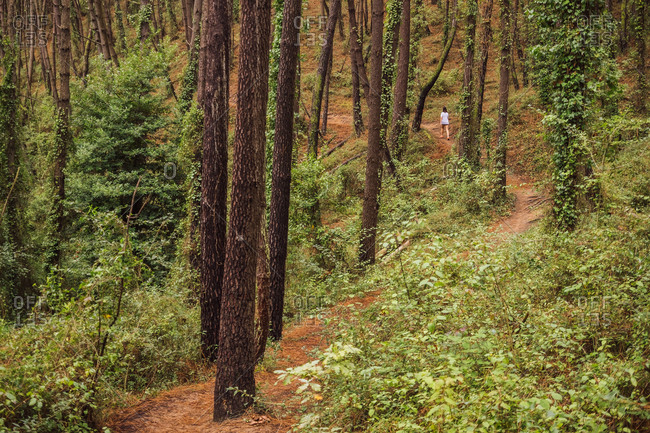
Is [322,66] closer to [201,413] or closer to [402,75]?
[402,75]

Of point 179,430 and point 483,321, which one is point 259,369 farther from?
point 483,321

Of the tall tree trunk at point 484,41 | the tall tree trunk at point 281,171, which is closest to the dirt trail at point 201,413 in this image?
the tall tree trunk at point 281,171

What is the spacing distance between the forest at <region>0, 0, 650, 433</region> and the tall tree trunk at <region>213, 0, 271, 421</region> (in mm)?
31

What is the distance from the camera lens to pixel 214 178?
855cm

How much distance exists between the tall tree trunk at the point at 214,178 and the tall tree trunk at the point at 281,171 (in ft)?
4.24

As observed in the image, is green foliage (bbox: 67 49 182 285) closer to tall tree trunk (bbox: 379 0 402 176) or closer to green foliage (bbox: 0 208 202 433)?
green foliage (bbox: 0 208 202 433)

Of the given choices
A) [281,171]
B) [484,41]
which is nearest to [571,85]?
[281,171]

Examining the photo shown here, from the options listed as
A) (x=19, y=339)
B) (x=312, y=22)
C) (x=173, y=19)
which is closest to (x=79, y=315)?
(x=19, y=339)

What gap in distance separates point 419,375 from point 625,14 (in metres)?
30.9

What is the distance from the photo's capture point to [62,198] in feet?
49.6

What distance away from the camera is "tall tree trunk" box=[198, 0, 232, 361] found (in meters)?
8.45

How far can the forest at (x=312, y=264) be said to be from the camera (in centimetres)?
501

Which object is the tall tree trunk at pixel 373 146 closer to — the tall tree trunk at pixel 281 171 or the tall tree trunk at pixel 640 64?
the tall tree trunk at pixel 281 171

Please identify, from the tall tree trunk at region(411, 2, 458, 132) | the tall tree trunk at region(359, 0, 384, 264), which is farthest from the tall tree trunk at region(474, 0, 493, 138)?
the tall tree trunk at region(359, 0, 384, 264)
